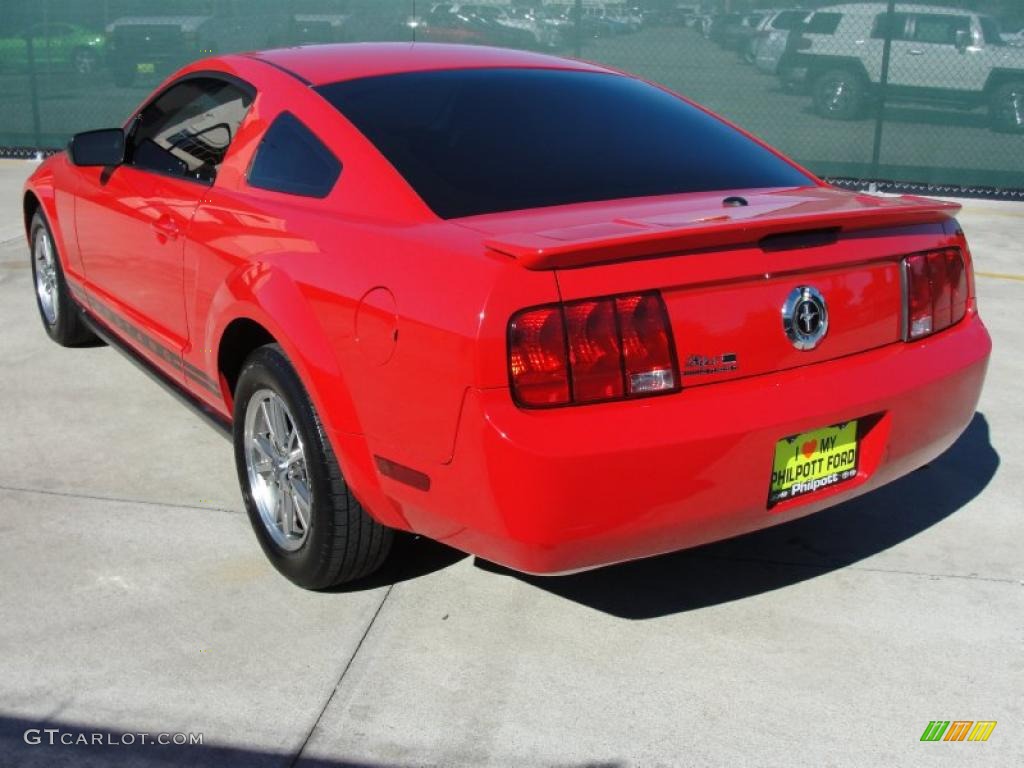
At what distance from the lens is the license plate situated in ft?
9.73

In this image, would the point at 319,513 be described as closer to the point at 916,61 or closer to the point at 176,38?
the point at 916,61

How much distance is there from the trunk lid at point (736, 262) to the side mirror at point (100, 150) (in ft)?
7.08

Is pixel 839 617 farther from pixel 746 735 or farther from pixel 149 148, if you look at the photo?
pixel 149 148

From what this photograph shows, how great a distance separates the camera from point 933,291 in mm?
3316

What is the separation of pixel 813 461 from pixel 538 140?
50.1 inches

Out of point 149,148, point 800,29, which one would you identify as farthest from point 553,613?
point 800,29

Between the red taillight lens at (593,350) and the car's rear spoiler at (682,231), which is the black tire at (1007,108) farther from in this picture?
the red taillight lens at (593,350)

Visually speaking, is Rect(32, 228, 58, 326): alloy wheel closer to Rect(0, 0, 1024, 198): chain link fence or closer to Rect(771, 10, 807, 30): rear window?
Rect(0, 0, 1024, 198): chain link fence

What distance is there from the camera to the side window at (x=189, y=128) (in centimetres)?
411

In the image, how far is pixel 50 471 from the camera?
4.41m

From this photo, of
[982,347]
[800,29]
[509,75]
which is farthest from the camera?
[800,29]

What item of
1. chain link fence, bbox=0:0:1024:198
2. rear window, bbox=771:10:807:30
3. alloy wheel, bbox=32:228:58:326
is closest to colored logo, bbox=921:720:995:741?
alloy wheel, bbox=32:228:58:326

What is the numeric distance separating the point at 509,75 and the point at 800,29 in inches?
362

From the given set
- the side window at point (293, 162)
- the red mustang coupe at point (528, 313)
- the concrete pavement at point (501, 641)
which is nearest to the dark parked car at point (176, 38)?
the red mustang coupe at point (528, 313)
